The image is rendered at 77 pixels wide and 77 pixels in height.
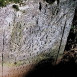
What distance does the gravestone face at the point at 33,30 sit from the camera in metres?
1.54

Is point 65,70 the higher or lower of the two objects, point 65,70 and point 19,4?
the lower

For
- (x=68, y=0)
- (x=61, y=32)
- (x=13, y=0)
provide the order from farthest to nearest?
(x=61, y=32), (x=68, y=0), (x=13, y=0)

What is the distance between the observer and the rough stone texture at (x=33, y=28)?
1.53 m

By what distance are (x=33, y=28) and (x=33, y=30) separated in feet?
0.09

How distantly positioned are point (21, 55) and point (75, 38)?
0.84 metres

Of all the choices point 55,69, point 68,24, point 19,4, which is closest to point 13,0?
point 19,4

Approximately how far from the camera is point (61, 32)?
6.16 feet

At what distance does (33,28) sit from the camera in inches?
67.2

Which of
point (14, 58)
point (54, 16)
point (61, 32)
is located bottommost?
point (14, 58)

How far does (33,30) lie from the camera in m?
1.73

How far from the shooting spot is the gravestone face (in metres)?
1.54

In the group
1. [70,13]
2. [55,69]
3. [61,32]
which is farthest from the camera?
[55,69]

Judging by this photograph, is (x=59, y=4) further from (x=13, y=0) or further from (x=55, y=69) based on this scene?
(x=55, y=69)

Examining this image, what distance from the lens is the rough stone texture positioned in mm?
1533
